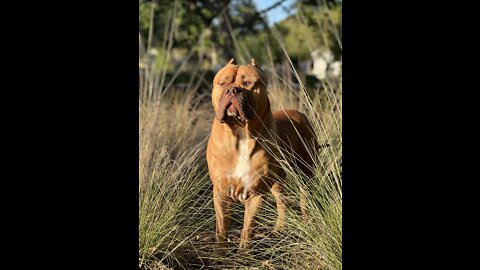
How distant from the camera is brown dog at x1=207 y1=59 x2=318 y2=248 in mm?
2891

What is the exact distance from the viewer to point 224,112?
2.77 meters

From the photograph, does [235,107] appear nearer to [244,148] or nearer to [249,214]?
[244,148]

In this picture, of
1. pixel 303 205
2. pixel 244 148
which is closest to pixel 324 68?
pixel 303 205

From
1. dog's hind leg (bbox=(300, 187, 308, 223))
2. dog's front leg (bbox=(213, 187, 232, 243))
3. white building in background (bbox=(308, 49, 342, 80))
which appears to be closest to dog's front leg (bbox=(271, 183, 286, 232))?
dog's hind leg (bbox=(300, 187, 308, 223))

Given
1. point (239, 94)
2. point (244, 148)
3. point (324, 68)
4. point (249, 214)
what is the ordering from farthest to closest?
point (324, 68) → point (249, 214) → point (244, 148) → point (239, 94)

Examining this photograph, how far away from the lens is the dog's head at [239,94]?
273 cm

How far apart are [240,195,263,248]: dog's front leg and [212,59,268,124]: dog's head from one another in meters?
0.48

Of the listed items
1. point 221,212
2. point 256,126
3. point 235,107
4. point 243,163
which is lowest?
point 221,212

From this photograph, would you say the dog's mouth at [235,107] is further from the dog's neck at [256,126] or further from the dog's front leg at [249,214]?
the dog's front leg at [249,214]

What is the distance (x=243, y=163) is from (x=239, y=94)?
0.46m

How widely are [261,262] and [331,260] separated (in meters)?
0.43

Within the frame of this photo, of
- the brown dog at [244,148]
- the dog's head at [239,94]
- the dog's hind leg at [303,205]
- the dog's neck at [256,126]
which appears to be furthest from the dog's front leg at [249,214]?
the dog's head at [239,94]

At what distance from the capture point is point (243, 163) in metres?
3.00
